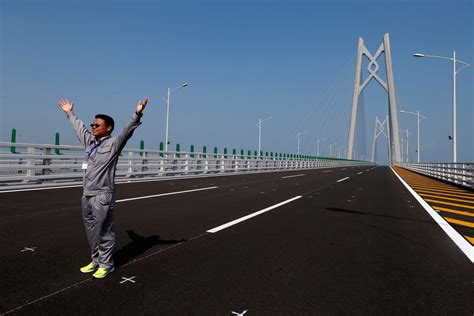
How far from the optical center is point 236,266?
12.4 feet

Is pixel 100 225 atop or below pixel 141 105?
below

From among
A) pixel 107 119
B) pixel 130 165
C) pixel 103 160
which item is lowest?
pixel 130 165

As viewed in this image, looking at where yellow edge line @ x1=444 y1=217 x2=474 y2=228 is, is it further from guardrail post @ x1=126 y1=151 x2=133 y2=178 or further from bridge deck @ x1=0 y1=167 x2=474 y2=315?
guardrail post @ x1=126 y1=151 x2=133 y2=178

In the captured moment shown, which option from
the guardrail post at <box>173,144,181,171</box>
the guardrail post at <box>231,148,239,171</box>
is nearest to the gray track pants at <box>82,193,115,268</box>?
the guardrail post at <box>173,144,181,171</box>

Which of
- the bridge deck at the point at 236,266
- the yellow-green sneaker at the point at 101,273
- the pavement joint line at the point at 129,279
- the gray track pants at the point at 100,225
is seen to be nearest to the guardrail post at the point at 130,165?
the bridge deck at the point at 236,266

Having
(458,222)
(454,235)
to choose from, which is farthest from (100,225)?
(458,222)

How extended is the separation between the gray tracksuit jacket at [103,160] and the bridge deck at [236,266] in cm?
91

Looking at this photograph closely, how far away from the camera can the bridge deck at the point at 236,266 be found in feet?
9.27

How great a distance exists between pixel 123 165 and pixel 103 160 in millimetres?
11997

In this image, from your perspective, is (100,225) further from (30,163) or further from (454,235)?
(30,163)

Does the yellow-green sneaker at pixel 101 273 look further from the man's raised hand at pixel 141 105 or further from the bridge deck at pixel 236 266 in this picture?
the man's raised hand at pixel 141 105

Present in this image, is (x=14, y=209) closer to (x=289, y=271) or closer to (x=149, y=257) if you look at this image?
(x=149, y=257)

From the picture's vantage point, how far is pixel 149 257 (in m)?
4.04

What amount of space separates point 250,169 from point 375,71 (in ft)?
157
